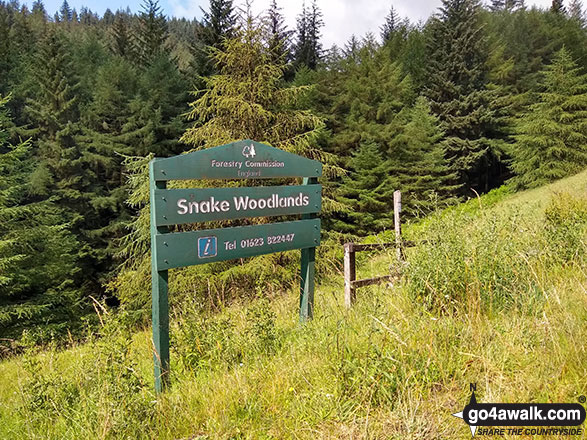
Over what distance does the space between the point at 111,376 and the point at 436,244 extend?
2.90m

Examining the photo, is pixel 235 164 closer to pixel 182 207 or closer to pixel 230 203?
pixel 230 203

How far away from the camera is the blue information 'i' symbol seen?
343cm

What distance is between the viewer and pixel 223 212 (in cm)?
362

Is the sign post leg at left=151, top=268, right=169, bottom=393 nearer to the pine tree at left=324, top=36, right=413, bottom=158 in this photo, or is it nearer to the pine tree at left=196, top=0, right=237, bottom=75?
the pine tree at left=324, top=36, right=413, bottom=158

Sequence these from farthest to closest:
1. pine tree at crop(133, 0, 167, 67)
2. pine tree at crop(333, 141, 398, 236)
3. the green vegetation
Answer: pine tree at crop(133, 0, 167, 67), pine tree at crop(333, 141, 398, 236), the green vegetation

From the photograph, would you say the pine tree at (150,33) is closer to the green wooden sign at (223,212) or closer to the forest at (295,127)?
the forest at (295,127)

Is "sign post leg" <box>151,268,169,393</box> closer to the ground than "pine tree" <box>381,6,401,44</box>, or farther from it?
closer to the ground

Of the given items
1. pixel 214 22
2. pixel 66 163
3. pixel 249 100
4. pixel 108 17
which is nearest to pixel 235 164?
pixel 249 100

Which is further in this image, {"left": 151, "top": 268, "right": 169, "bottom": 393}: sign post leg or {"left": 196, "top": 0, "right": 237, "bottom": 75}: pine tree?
{"left": 196, "top": 0, "right": 237, "bottom": 75}: pine tree

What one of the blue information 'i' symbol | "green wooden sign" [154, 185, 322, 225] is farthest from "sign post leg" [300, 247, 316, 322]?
the blue information 'i' symbol

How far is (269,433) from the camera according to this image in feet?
7.14

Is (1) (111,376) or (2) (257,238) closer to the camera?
(1) (111,376)

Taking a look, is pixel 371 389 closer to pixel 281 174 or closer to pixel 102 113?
pixel 281 174

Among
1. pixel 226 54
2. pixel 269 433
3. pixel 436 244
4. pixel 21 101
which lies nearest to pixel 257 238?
pixel 436 244
